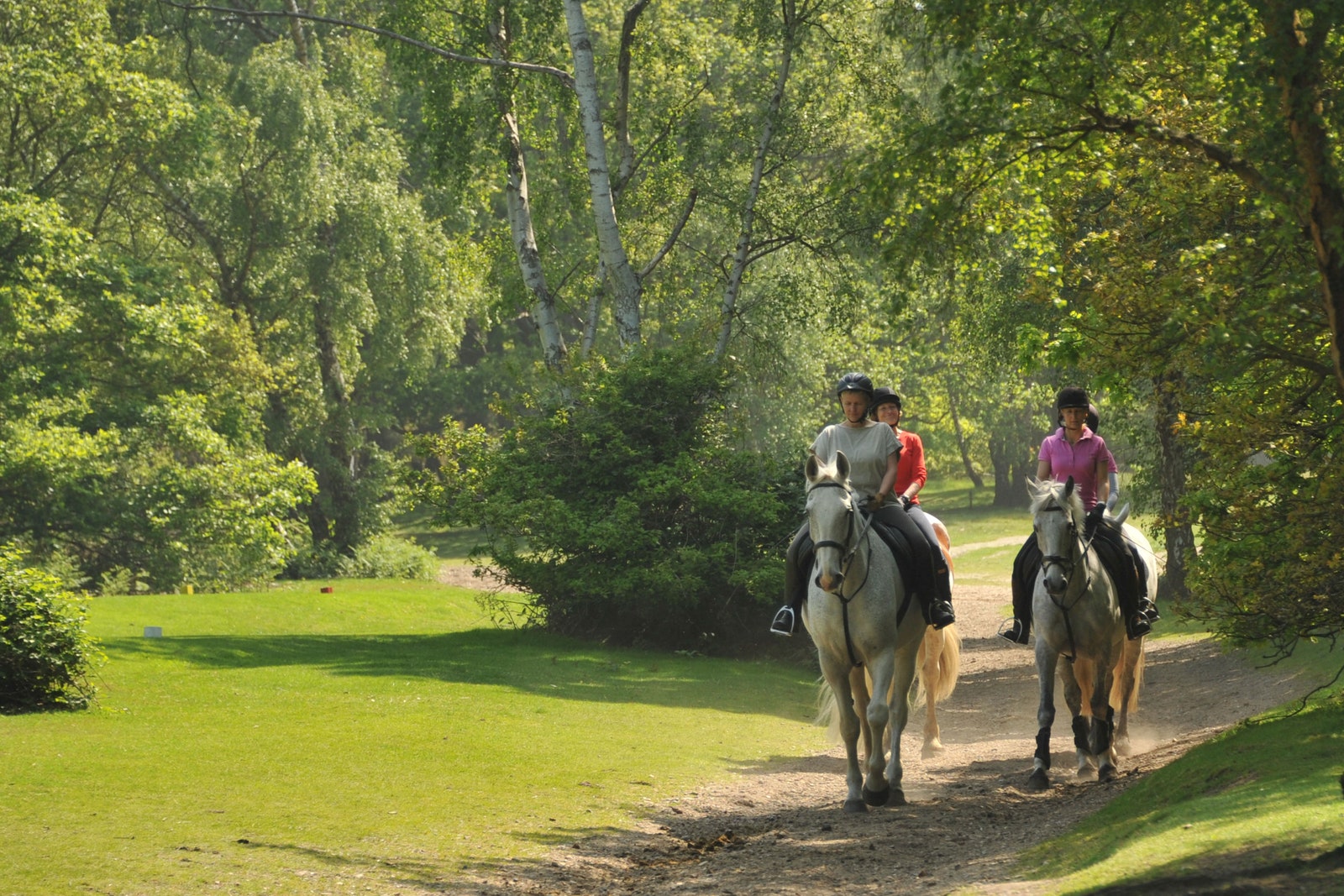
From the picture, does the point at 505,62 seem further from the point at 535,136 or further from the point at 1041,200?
the point at 1041,200

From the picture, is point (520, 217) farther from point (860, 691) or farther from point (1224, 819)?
point (1224, 819)

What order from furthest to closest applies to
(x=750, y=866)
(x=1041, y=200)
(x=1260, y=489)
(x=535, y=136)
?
(x=535, y=136)
(x=1041, y=200)
(x=1260, y=489)
(x=750, y=866)

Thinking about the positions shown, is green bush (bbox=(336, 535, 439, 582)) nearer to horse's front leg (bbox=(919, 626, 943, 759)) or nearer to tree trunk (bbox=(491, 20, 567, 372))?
tree trunk (bbox=(491, 20, 567, 372))

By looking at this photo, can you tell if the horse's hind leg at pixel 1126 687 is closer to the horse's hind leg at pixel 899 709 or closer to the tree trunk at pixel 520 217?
the horse's hind leg at pixel 899 709

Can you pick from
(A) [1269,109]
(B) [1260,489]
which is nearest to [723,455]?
(B) [1260,489]

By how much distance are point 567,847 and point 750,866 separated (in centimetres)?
156

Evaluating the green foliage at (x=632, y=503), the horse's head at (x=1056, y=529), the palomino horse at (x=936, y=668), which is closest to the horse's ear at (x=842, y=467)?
the horse's head at (x=1056, y=529)

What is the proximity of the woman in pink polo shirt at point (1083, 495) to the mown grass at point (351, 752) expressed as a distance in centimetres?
355

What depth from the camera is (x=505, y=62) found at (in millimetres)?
25828

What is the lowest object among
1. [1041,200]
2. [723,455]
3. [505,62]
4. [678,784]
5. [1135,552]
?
[678,784]

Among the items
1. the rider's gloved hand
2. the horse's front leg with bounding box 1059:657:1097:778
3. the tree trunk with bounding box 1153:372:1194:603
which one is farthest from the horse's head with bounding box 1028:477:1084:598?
the tree trunk with bounding box 1153:372:1194:603

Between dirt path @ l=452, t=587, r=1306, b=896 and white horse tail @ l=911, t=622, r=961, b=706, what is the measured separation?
0.75 metres

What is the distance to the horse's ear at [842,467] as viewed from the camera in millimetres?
10773

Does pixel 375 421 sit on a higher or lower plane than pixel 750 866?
higher
